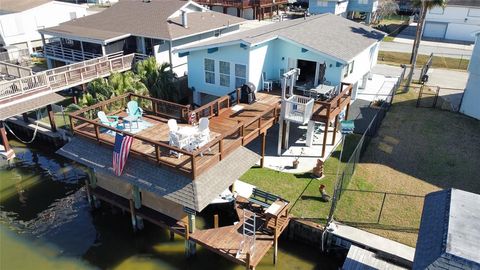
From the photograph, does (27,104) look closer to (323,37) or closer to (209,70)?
(209,70)

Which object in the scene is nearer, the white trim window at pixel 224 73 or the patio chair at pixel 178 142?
the patio chair at pixel 178 142

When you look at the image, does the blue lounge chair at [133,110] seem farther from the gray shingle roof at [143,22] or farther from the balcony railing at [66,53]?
the balcony railing at [66,53]

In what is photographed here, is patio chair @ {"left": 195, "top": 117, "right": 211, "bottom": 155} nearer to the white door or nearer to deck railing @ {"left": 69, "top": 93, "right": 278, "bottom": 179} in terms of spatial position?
deck railing @ {"left": 69, "top": 93, "right": 278, "bottom": 179}

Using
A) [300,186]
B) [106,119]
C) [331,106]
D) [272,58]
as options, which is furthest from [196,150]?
[272,58]

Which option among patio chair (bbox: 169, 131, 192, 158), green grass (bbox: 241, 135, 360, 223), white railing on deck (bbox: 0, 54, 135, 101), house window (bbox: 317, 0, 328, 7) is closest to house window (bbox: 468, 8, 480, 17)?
house window (bbox: 317, 0, 328, 7)

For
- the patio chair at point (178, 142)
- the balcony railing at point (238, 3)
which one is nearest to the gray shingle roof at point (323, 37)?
the patio chair at point (178, 142)

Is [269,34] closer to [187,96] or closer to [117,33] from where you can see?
[187,96]
